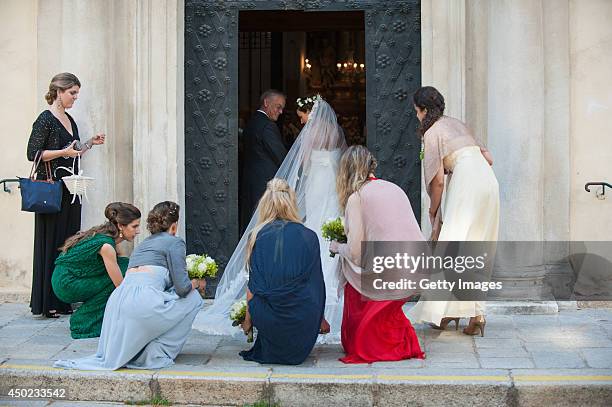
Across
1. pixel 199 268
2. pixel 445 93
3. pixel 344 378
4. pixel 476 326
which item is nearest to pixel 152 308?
pixel 199 268

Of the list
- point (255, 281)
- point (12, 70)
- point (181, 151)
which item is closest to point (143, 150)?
point (181, 151)

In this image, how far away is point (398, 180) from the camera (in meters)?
10.2

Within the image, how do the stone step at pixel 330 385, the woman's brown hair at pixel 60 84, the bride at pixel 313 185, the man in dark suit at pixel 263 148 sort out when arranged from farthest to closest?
1. the man in dark suit at pixel 263 148
2. the bride at pixel 313 185
3. the woman's brown hair at pixel 60 84
4. the stone step at pixel 330 385

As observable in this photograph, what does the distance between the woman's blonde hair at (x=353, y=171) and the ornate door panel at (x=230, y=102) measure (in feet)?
7.99

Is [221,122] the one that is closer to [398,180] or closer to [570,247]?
[398,180]

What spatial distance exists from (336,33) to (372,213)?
37.0 ft

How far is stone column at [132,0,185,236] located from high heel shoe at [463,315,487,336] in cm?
323

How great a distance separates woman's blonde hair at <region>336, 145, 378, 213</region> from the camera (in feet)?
25.3

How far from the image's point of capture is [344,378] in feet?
22.9

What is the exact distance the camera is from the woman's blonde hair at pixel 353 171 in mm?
7715

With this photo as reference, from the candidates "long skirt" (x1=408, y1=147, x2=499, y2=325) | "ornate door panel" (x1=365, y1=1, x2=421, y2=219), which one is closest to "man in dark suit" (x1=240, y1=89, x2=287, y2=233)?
"ornate door panel" (x1=365, y1=1, x2=421, y2=219)

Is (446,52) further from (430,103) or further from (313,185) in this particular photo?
(313,185)

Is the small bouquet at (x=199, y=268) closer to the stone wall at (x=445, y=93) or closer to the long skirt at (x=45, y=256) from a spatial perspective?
the long skirt at (x=45, y=256)

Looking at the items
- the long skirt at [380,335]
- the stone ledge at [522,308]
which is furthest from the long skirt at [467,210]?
the stone ledge at [522,308]
